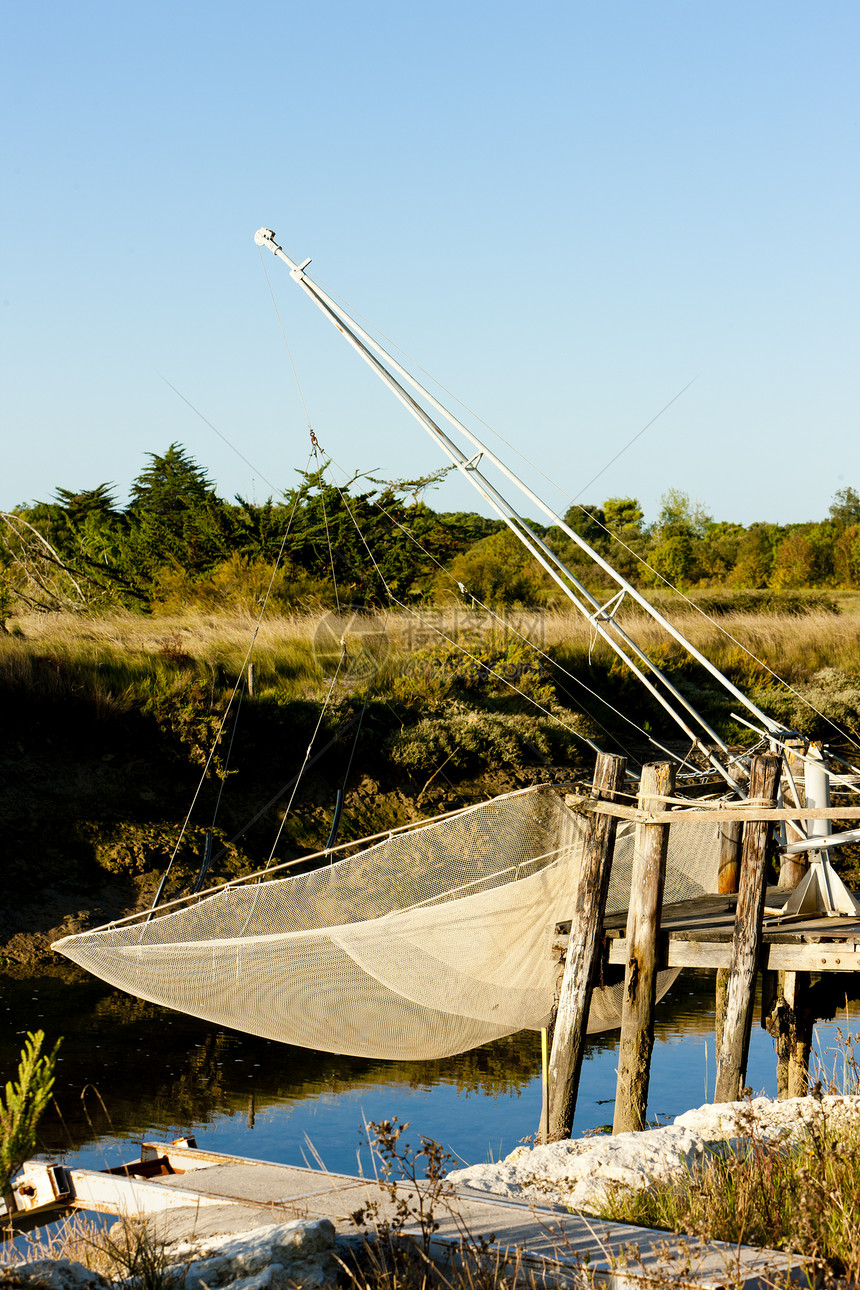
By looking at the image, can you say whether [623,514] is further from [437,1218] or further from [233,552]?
[437,1218]

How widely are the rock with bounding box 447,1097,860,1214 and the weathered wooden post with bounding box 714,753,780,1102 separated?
134cm

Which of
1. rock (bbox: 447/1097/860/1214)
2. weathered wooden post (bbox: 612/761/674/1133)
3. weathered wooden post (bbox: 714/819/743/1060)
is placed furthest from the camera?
weathered wooden post (bbox: 714/819/743/1060)

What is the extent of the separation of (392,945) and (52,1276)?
3.87 metres

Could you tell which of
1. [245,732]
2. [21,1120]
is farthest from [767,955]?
[245,732]

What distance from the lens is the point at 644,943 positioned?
650 cm

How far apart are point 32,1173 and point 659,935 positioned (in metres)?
3.65

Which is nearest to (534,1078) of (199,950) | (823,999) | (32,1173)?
(823,999)

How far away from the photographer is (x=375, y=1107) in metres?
8.18

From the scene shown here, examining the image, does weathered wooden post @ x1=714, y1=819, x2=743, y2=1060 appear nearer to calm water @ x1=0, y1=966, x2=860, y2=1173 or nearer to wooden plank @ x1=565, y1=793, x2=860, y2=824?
calm water @ x1=0, y1=966, x2=860, y2=1173

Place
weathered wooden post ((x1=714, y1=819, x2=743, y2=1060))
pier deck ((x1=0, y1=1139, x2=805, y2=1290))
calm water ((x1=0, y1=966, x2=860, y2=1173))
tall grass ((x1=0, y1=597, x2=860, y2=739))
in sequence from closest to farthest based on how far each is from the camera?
pier deck ((x1=0, y1=1139, x2=805, y2=1290)), calm water ((x1=0, y1=966, x2=860, y2=1173)), weathered wooden post ((x1=714, y1=819, x2=743, y2=1060)), tall grass ((x1=0, y1=597, x2=860, y2=739))

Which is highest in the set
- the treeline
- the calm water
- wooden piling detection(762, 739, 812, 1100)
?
the treeline

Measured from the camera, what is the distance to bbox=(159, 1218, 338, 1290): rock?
109 inches

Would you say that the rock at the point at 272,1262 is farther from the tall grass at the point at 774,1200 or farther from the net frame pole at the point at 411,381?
the net frame pole at the point at 411,381

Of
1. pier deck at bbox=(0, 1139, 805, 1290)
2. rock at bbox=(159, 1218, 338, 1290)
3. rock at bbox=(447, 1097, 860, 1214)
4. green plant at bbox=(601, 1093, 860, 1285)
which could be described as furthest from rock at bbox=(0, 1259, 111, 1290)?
green plant at bbox=(601, 1093, 860, 1285)
